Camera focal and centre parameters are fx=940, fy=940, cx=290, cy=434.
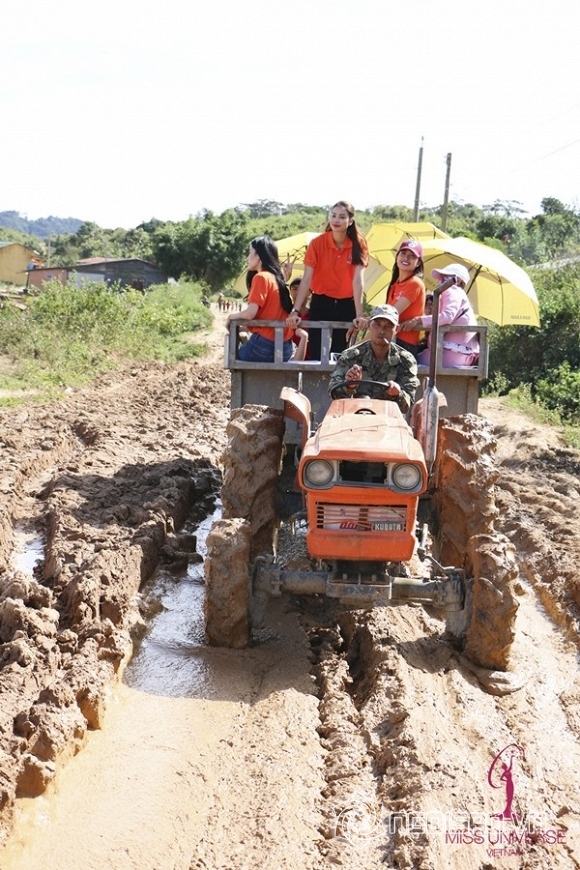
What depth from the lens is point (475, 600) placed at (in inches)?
221

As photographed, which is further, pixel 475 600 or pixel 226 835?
pixel 475 600

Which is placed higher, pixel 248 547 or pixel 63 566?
pixel 248 547

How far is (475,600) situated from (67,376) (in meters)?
13.1

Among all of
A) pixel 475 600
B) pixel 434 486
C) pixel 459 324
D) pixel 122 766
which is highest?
pixel 459 324

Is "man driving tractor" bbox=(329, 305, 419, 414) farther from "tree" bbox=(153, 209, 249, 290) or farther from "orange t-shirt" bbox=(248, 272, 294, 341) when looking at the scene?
"tree" bbox=(153, 209, 249, 290)

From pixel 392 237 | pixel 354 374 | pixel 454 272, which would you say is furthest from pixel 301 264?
pixel 354 374

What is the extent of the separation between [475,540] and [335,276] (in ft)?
10.9

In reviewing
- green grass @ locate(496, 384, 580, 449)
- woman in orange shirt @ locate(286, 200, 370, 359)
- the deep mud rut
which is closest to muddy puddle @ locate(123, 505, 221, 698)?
the deep mud rut

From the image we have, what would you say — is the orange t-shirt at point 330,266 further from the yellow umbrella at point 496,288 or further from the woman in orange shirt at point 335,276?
the yellow umbrella at point 496,288

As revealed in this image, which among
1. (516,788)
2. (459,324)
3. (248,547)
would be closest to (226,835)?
(516,788)

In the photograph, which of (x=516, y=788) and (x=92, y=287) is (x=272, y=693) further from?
(x=92, y=287)

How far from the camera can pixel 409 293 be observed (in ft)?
26.0

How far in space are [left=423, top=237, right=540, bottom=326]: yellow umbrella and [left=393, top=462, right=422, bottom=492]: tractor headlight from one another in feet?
18.0

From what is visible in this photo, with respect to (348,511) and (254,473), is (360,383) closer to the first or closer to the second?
(254,473)
